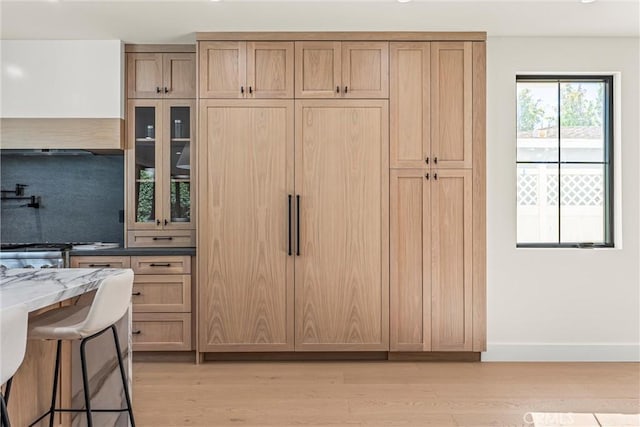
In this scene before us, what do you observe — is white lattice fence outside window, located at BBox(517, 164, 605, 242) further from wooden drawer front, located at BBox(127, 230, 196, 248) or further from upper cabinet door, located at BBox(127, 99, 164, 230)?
upper cabinet door, located at BBox(127, 99, 164, 230)

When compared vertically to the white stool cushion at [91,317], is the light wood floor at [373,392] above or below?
below

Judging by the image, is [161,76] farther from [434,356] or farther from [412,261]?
[434,356]

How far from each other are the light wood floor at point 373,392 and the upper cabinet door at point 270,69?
1926 millimetres

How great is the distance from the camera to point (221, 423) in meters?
2.44

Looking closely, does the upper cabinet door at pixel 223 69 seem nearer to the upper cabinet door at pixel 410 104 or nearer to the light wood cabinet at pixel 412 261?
the upper cabinet door at pixel 410 104

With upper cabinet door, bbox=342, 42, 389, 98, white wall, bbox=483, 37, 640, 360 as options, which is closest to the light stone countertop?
upper cabinet door, bbox=342, 42, 389, 98

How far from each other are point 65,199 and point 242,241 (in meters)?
1.66

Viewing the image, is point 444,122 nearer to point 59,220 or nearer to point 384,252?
point 384,252

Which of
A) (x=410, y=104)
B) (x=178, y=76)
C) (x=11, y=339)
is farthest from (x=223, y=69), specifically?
(x=11, y=339)

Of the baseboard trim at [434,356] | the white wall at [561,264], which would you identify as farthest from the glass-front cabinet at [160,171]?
the white wall at [561,264]

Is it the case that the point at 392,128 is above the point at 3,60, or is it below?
below

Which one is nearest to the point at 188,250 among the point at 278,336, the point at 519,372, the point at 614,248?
the point at 278,336

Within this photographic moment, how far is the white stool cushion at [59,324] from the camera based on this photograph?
66.2 inches

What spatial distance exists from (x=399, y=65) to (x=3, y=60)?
2.87 metres
